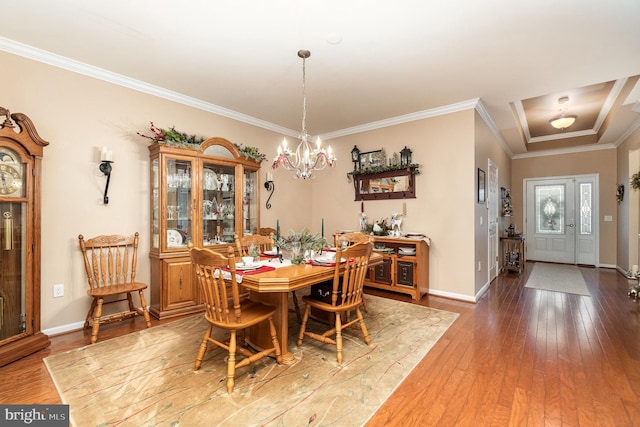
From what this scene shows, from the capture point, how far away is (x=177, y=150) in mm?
3305

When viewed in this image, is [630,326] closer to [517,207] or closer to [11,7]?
[517,207]

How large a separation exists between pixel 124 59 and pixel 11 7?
0.79 metres

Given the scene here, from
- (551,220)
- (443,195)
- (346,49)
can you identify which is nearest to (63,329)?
(346,49)

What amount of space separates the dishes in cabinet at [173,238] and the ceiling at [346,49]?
170cm

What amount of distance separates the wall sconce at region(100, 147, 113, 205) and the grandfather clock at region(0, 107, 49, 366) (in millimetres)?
498

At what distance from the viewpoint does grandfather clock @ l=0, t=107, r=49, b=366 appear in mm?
2291

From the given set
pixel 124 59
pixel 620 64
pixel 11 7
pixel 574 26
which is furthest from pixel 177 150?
pixel 620 64

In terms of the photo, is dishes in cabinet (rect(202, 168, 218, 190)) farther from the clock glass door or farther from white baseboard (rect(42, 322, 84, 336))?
white baseboard (rect(42, 322, 84, 336))

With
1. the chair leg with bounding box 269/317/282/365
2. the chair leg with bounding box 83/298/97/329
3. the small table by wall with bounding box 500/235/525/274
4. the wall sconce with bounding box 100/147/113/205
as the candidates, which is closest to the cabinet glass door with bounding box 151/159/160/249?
the wall sconce with bounding box 100/147/113/205

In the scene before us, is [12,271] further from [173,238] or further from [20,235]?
[173,238]

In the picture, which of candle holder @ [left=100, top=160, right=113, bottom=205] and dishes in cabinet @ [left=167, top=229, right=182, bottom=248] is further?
dishes in cabinet @ [left=167, top=229, right=182, bottom=248]

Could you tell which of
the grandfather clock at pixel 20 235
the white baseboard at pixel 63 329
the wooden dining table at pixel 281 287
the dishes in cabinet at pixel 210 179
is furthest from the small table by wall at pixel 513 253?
the grandfather clock at pixel 20 235

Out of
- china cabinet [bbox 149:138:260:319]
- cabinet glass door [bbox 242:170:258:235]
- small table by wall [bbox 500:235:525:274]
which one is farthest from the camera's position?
small table by wall [bbox 500:235:525:274]

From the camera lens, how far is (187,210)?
136 inches
